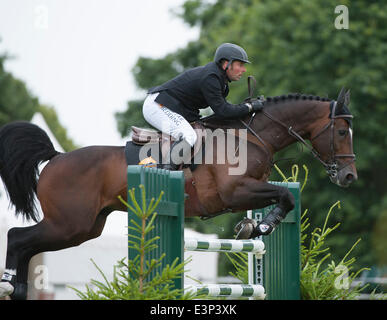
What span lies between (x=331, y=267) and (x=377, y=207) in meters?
11.5

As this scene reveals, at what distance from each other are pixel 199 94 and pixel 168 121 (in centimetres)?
34

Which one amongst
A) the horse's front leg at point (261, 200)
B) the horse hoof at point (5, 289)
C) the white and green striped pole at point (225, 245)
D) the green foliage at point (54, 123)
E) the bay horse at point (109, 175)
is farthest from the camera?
the green foliage at point (54, 123)

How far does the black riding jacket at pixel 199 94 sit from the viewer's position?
5840mm

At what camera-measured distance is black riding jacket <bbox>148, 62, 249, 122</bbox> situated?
19.2 ft

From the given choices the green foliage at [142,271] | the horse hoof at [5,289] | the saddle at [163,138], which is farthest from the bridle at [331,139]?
the horse hoof at [5,289]

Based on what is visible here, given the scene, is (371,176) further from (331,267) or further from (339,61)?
(331,267)

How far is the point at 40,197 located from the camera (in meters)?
6.05

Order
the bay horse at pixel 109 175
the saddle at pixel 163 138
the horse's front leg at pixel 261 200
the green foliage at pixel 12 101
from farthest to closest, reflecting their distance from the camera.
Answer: the green foliage at pixel 12 101, the saddle at pixel 163 138, the bay horse at pixel 109 175, the horse's front leg at pixel 261 200

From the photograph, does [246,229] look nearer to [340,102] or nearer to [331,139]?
[331,139]

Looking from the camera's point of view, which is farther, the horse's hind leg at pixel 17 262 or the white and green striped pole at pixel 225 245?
the horse's hind leg at pixel 17 262

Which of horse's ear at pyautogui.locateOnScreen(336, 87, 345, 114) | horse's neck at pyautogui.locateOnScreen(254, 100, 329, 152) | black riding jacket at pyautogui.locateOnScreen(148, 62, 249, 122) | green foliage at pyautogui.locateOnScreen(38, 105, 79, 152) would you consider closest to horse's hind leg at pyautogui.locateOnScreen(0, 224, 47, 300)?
black riding jacket at pyautogui.locateOnScreen(148, 62, 249, 122)

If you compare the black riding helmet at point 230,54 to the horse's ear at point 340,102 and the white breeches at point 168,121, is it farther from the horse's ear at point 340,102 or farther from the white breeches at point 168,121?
the horse's ear at point 340,102

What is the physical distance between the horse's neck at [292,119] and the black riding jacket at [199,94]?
265mm
